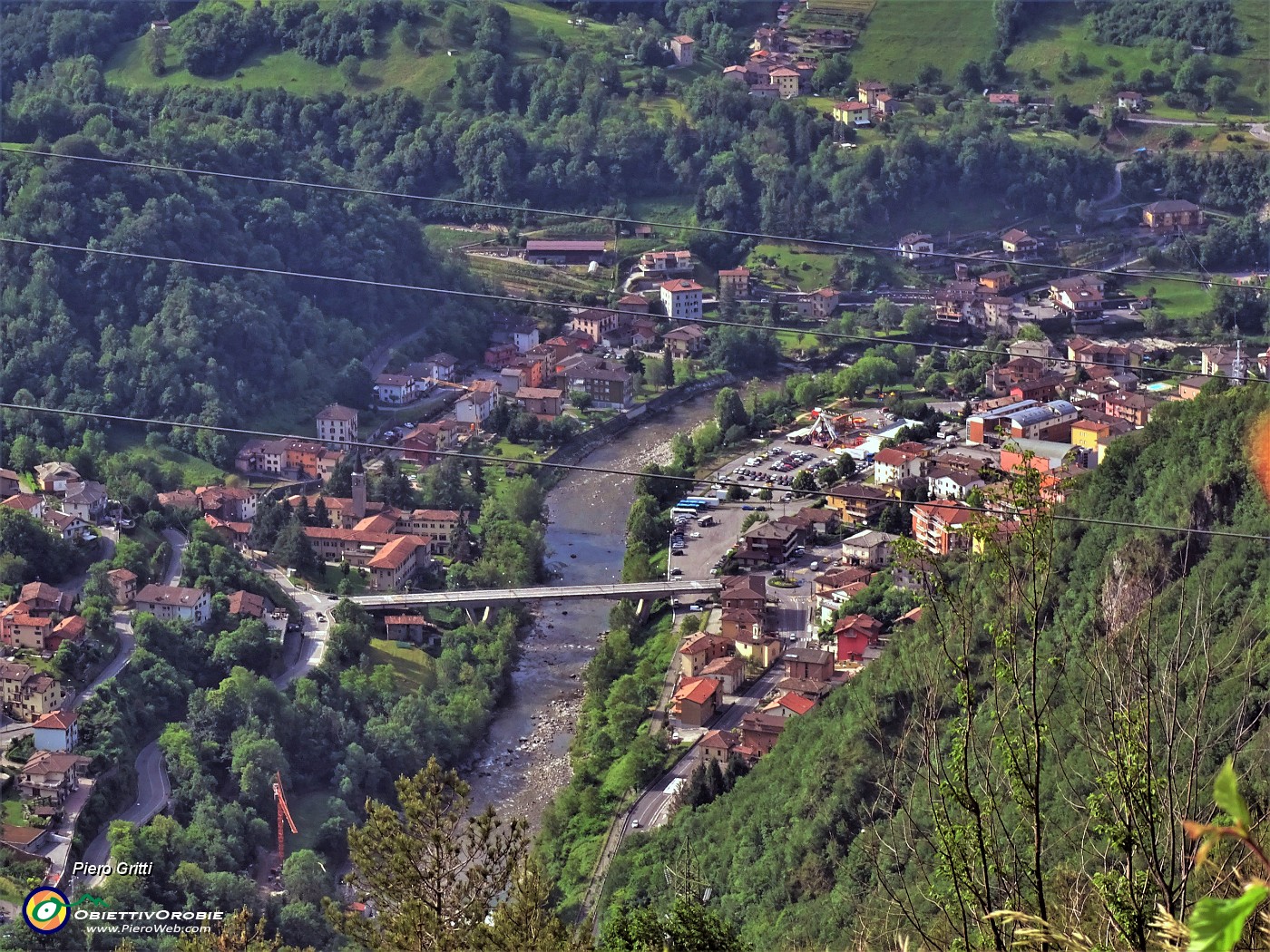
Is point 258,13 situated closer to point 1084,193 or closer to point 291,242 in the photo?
point 291,242

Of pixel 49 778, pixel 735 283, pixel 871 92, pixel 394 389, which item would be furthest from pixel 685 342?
pixel 49 778

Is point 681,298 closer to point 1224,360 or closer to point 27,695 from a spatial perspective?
point 1224,360

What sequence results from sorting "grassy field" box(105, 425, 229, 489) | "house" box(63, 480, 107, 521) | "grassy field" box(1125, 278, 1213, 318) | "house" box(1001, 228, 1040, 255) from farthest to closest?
1. "house" box(1001, 228, 1040, 255)
2. "grassy field" box(1125, 278, 1213, 318)
3. "grassy field" box(105, 425, 229, 489)
4. "house" box(63, 480, 107, 521)

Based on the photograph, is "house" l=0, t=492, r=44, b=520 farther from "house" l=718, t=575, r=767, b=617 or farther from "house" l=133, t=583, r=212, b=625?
"house" l=718, t=575, r=767, b=617

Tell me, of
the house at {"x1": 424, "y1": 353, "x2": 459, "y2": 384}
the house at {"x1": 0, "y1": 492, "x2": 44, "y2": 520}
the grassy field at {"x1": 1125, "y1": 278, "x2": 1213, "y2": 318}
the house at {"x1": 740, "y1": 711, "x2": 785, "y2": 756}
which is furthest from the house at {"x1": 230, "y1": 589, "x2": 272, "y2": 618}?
the grassy field at {"x1": 1125, "y1": 278, "x2": 1213, "y2": 318}

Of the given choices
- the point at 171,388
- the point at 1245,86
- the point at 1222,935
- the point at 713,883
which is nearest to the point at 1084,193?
the point at 1245,86
